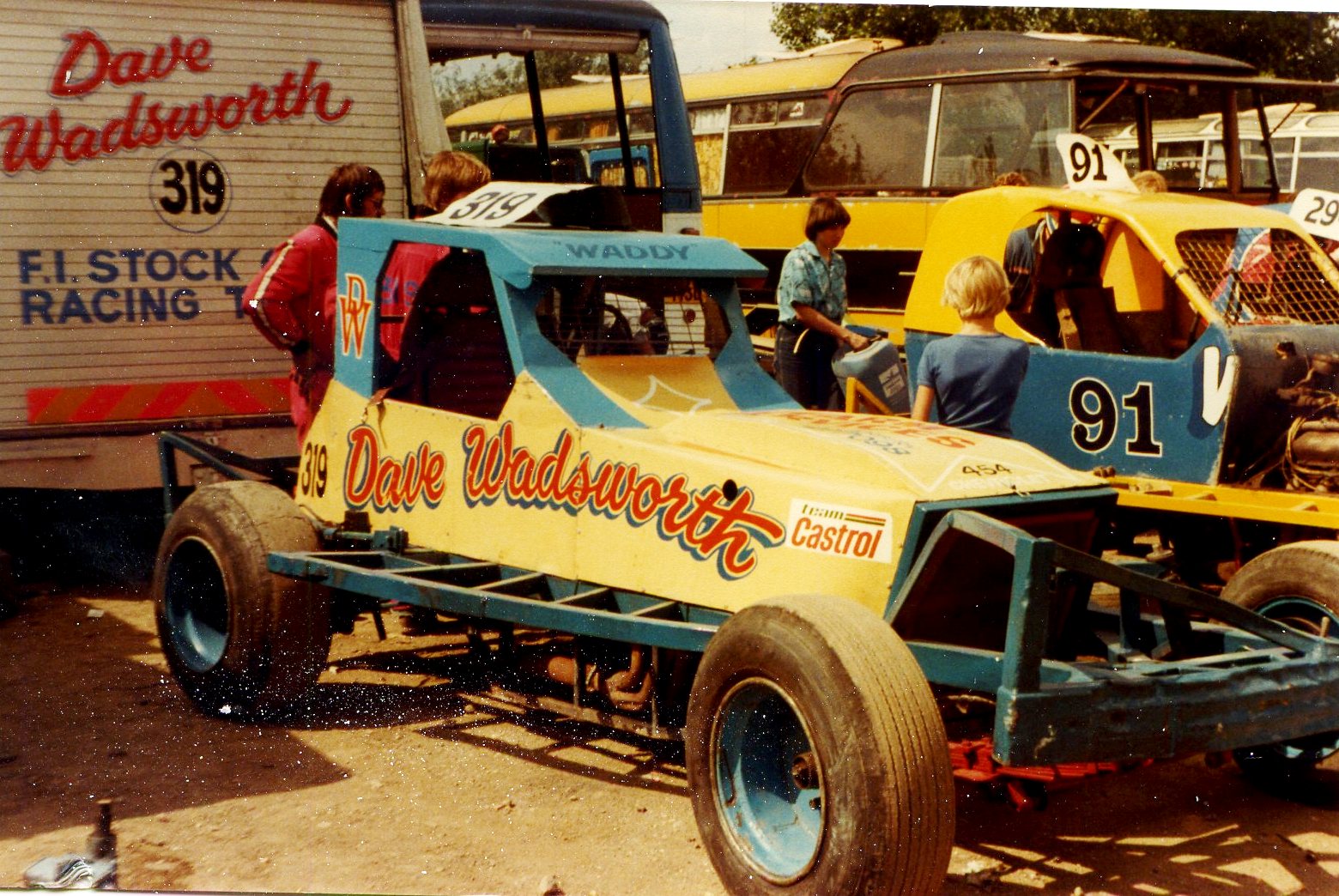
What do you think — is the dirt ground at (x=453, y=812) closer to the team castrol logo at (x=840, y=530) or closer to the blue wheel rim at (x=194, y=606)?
the blue wheel rim at (x=194, y=606)

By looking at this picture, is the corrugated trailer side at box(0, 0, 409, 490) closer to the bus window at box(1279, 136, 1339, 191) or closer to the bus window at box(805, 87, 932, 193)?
the bus window at box(805, 87, 932, 193)

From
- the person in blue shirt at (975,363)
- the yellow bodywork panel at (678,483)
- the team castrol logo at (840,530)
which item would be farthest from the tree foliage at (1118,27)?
the team castrol logo at (840,530)

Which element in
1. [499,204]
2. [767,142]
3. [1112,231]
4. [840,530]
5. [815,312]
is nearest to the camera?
[840,530]

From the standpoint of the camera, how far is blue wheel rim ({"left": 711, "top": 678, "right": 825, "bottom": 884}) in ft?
13.3

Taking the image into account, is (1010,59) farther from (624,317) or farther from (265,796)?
(265,796)

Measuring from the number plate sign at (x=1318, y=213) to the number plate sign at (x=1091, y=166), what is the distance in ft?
2.61

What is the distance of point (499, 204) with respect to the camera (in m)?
5.66

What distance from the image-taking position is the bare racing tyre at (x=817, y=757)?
3629mm

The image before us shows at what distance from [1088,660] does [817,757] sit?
1.41 m

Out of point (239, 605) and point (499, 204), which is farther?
point (499, 204)

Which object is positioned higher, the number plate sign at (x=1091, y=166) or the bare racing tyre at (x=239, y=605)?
the number plate sign at (x=1091, y=166)

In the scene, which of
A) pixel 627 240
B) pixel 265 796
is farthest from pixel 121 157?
pixel 265 796

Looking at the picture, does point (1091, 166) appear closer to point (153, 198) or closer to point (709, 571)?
point (709, 571)

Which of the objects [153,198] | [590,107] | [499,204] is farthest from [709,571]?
[590,107]
